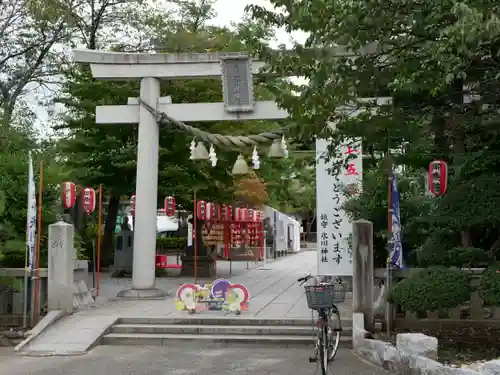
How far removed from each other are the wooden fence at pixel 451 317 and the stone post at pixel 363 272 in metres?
0.40

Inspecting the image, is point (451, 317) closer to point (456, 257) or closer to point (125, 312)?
point (456, 257)

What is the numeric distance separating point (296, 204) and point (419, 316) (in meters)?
37.1

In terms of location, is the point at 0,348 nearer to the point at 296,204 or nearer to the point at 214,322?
the point at 214,322

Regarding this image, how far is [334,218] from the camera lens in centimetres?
1240

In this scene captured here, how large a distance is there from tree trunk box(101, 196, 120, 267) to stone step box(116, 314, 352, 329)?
1148cm

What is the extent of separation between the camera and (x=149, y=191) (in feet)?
46.0

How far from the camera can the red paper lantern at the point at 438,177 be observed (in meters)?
9.92

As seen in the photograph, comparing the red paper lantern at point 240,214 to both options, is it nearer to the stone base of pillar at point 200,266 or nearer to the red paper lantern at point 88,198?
the stone base of pillar at point 200,266

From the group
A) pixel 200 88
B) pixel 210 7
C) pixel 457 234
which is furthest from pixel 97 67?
pixel 210 7

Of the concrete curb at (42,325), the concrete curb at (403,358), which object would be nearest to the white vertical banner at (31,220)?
the concrete curb at (42,325)

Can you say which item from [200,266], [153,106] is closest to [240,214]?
[200,266]

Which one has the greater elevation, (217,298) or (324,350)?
(217,298)

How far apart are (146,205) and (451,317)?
23.7ft

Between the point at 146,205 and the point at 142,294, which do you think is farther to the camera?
the point at 146,205
